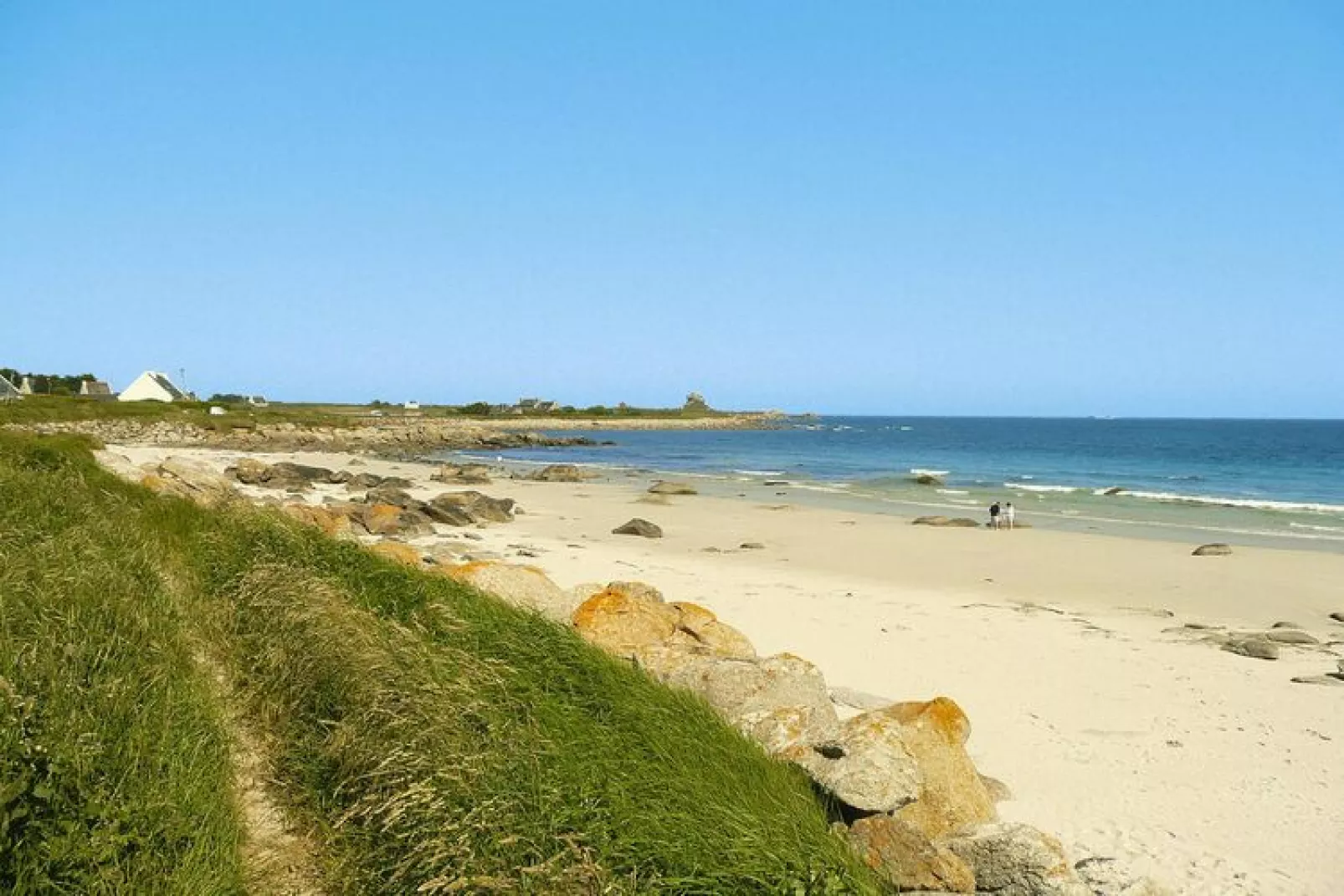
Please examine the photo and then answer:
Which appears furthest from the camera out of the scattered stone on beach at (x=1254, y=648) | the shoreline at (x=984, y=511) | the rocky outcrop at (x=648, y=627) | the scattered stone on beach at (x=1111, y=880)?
the shoreline at (x=984, y=511)

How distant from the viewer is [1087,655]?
14.0 m

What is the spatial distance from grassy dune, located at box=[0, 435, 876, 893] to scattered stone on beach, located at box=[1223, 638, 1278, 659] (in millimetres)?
11188

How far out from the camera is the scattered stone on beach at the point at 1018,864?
576 centimetres

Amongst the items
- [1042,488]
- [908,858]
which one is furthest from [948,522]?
[908,858]

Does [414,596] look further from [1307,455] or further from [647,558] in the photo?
[1307,455]

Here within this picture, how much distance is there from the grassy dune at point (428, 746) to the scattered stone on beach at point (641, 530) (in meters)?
19.3

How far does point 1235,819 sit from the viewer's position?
26.9 feet

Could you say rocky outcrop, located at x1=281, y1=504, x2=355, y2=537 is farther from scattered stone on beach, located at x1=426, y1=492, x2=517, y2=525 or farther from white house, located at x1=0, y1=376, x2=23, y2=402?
white house, located at x1=0, y1=376, x2=23, y2=402

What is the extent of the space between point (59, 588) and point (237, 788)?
260 centimetres

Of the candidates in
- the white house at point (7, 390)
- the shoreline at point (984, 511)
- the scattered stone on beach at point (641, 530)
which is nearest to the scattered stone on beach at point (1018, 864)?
the scattered stone on beach at point (641, 530)

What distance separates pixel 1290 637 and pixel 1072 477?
4670 cm

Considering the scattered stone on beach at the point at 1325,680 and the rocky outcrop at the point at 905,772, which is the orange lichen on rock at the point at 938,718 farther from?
the scattered stone on beach at the point at 1325,680

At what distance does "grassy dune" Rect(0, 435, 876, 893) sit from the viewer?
454 cm

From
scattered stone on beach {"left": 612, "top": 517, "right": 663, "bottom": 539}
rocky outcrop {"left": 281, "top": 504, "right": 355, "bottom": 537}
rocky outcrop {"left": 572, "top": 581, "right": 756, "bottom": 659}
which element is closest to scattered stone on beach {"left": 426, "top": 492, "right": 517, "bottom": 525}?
scattered stone on beach {"left": 612, "top": 517, "right": 663, "bottom": 539}
